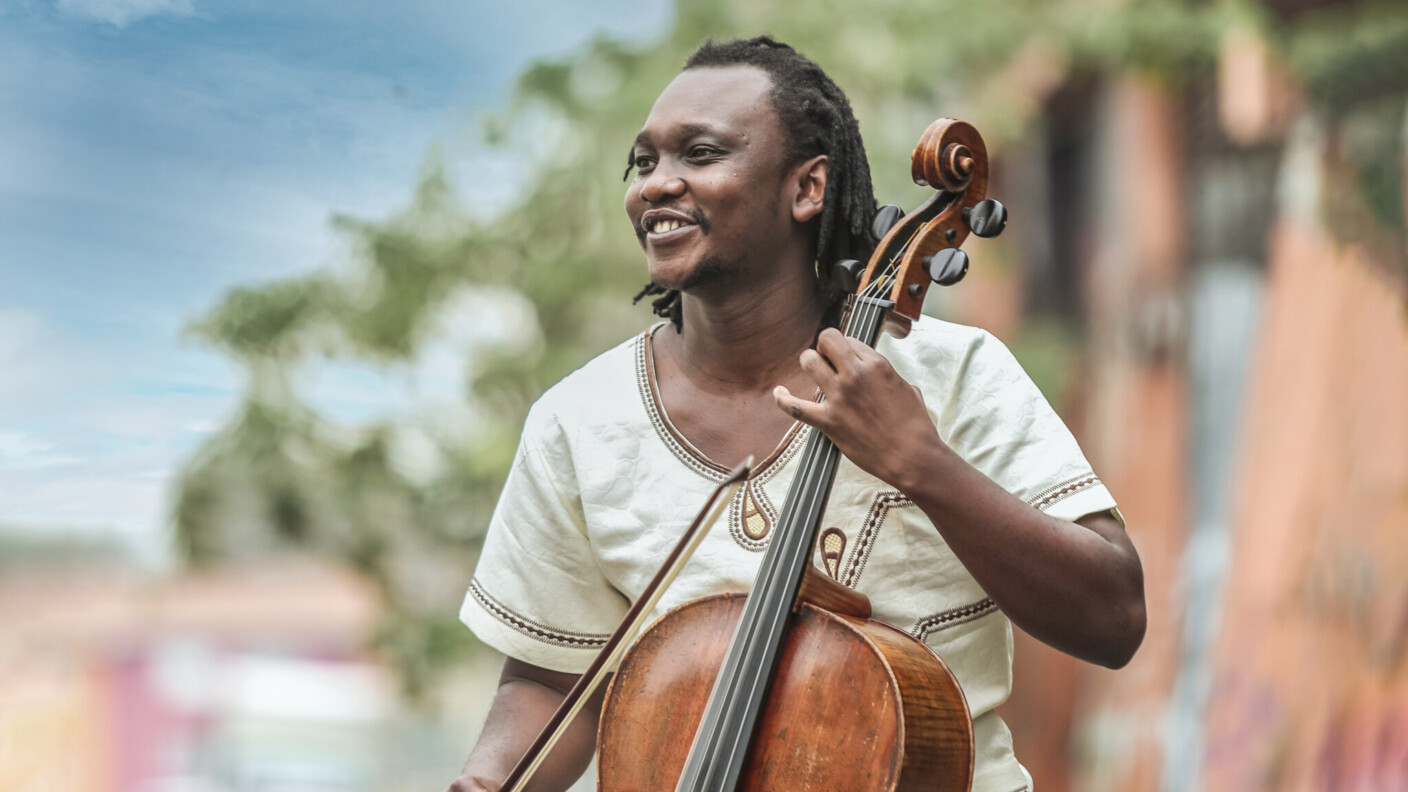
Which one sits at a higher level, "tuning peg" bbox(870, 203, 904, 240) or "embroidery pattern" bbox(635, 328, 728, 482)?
"tuning peg" bbox(870, 203, 904, 240)

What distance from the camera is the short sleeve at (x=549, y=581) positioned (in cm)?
210

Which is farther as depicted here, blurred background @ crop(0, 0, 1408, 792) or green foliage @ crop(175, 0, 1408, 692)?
green foliage @ crop(175, 0, 1408, 692)

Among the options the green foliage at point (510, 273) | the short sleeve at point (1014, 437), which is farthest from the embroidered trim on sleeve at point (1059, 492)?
the green foliage at point (510, 273)

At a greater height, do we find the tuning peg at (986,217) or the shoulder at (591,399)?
the tuning peg at (986,217)

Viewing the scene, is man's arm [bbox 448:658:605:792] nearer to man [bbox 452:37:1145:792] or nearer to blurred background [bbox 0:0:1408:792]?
man [bbox 452:37:1145:792]

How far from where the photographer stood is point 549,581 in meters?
2.12

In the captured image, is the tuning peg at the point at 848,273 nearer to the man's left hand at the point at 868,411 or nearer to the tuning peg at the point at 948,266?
the tuning peg at the point at 948,266

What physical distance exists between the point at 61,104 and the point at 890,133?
12.6 ft

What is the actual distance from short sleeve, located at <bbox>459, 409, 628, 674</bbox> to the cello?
280 millimetres

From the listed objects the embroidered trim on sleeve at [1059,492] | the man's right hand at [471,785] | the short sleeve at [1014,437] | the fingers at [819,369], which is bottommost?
the man's right hand at [471,785]

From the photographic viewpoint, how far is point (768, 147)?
197 cm

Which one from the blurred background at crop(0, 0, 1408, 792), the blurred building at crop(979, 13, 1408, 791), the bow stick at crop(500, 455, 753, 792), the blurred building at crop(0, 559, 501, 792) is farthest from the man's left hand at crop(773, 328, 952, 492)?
the blurred building at crop(979, 13, 1408, 791)

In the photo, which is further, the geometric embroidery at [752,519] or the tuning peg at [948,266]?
the geometric embroidery at [752,519]

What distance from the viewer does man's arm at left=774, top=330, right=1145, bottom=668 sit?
5.35 ft
